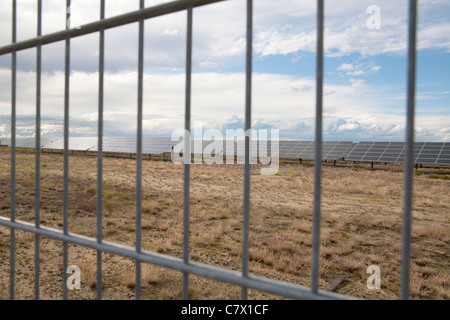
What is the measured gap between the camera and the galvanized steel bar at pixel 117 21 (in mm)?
1600

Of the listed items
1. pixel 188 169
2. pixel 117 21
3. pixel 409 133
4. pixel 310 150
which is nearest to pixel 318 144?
pixel 409 133

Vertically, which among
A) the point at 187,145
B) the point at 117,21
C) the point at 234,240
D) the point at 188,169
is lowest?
the point at 234,240

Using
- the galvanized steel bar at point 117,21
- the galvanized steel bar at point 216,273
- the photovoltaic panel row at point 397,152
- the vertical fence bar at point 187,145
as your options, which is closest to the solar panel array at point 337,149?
the photovoltaic panel row at point 397,152

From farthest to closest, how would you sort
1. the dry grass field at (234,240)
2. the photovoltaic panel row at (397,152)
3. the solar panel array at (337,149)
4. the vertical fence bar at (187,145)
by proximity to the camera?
the solar panel array at (337,149) < the photovoltaic panel row at (397,152) < the dry grass field at (234,240) < the vertical fence bar at (187,145)

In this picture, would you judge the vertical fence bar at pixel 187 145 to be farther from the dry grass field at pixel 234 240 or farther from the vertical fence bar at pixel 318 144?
the dry grass field at pixel 234 240

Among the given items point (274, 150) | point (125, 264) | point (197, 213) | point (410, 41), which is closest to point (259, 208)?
point (197, 213)

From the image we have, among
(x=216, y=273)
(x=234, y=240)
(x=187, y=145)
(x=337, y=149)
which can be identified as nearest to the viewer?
(x=216, y=273)

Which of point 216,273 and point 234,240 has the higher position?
point 216,273

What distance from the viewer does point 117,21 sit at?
1851 mm

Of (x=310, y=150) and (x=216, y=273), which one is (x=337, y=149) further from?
(x=216, y=273)

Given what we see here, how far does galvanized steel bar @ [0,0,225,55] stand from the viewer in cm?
160

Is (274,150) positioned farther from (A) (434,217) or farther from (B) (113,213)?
(B) (113,213)

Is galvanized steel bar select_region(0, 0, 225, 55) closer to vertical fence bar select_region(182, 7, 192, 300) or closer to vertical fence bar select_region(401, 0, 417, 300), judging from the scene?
vertical fence bar select_region(182, 7, 192, 300)
